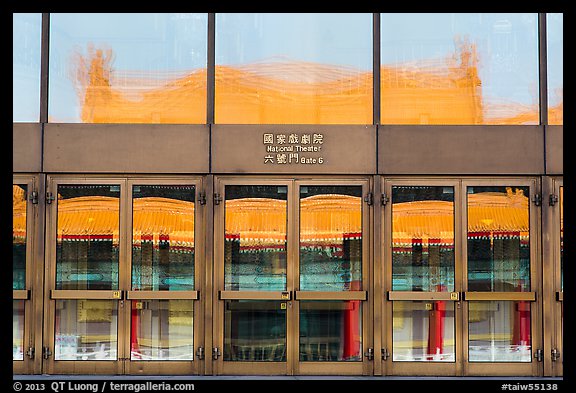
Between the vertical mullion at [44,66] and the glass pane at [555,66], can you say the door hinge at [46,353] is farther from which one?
the glass pane at [555,66]

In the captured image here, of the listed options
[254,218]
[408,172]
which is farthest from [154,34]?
[408,172]

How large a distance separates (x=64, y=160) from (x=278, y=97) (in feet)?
10.3

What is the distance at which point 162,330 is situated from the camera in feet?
33.2

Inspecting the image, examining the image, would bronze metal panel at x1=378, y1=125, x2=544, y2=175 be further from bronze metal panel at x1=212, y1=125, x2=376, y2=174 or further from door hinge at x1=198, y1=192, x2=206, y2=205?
door hinge at x1=198, y1=192, x2=206, y2=205

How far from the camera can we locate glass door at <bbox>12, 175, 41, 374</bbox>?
398 inches

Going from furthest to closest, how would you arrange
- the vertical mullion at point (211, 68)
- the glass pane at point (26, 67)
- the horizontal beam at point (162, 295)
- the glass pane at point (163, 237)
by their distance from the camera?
the glass pane at point (26, 67) → the vertical mullion at point (211, 68) → the glass pane at point (163, 237) → the horizontal beam at point (162, 295)

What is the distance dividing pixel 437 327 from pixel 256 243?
279cm

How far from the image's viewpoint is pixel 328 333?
10.1 m

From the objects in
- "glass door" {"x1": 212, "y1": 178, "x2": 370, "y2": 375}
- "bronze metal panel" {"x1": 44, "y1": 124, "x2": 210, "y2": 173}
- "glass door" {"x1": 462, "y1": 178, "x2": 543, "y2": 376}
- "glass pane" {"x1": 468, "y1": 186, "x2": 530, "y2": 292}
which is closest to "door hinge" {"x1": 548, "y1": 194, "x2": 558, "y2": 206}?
"glass door" {"x1": 462, "y1": 178, "x2": 543, "y2": 376}

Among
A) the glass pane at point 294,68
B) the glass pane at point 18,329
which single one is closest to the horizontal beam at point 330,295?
the glass pane at point 294,68

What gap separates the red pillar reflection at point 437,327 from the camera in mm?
10141

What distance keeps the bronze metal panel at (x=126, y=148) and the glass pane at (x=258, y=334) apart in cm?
211

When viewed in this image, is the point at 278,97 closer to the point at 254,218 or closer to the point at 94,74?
the point at 254,218

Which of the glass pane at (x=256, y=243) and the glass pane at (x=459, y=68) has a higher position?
the glass pane at (x=459, y=68)
